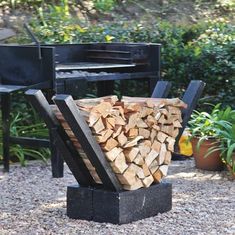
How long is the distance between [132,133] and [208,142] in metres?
2.01

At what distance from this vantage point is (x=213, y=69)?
8.26m

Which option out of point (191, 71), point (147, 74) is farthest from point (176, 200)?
point (191, 71)

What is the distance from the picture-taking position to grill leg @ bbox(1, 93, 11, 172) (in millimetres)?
6898

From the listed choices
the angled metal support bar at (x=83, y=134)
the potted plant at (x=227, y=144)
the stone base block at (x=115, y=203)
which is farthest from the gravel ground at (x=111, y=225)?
the angled metal support bar at (x=83, y=134)

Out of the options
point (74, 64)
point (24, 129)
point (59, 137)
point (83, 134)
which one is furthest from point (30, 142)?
point (83, 134)

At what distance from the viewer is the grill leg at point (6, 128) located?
22.6ft

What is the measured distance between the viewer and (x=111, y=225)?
5.01m

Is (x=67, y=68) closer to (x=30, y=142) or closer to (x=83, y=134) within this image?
(x=30, y=142)

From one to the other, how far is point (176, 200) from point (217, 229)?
83 cm

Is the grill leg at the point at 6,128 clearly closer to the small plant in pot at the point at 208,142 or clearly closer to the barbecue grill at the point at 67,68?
the barbecue grill at the point at 67,68

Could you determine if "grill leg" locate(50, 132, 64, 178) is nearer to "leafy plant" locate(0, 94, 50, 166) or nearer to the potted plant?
"leafy plant" locate(0, 94, 50, 166)

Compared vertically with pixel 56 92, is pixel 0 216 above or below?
below

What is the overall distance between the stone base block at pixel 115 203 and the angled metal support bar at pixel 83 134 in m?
0.18

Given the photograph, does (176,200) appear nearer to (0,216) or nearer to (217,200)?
(217,200)
